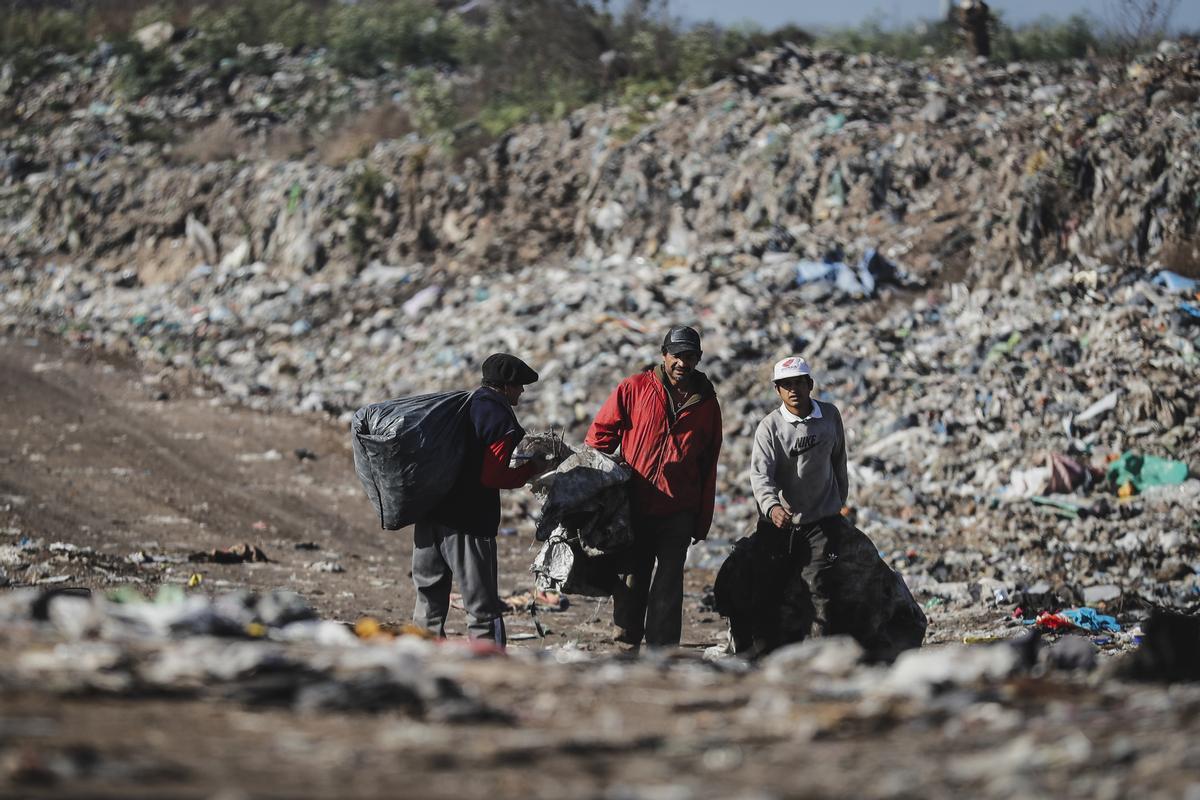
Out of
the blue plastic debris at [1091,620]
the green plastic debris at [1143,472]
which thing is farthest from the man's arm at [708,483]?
the green plastic debris at [1143,472]

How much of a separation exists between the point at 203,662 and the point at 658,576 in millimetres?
2518

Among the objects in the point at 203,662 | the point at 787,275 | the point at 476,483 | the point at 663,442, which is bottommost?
the point at 203,662

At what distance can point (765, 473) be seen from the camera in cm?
515

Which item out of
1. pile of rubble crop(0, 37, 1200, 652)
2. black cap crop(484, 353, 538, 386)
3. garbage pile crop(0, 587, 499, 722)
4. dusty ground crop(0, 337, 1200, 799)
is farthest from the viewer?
pile of rubble crop(0, 37, 1200, 652)

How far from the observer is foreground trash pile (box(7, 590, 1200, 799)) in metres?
2.54

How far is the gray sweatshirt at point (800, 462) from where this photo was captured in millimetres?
5152

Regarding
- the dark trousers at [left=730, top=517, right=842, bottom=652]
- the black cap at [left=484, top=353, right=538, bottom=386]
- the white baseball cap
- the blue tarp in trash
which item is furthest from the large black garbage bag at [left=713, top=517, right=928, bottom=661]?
the blue tarp in trash

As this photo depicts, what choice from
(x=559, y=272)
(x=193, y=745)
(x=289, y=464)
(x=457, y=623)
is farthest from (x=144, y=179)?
(x=193, y=745)

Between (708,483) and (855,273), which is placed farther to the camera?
(855,273)

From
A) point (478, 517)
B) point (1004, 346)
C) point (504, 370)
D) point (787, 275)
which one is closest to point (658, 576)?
point (478, 517)

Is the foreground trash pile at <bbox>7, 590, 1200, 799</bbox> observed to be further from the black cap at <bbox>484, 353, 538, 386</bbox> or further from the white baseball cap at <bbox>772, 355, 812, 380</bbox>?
the white baseball cap at <bbox>772, 355, 812, 380</bbox>

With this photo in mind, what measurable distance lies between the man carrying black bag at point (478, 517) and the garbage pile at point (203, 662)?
115cm

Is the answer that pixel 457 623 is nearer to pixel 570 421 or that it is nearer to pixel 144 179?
pixel 570 421

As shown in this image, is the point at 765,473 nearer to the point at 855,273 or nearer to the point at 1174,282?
the point at 1174,282
